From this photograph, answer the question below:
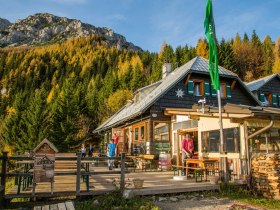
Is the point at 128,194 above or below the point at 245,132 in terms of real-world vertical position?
below

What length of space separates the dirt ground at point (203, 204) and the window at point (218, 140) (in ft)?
→ 10.5

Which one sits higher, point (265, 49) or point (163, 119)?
point (265, 49)

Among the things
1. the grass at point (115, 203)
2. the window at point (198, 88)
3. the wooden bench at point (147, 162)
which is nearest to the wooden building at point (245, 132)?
the grass at point (115, 203)

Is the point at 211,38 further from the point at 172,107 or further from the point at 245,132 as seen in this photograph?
the point at 172,107

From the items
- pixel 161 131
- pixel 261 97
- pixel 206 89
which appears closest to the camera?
pixel 161 131

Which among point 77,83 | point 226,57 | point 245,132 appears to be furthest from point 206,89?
point 77,83

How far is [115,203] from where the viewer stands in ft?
25.4

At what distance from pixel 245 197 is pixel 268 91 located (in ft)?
57.9

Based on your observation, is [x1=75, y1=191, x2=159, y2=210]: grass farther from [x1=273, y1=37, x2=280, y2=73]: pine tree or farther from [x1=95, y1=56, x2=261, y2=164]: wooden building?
[x1=273, y1=37, x2=280, y2=73]: pine tree

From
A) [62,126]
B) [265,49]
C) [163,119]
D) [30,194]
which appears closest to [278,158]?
[30,194]

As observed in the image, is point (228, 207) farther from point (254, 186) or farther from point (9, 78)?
Result: point (9, 78)

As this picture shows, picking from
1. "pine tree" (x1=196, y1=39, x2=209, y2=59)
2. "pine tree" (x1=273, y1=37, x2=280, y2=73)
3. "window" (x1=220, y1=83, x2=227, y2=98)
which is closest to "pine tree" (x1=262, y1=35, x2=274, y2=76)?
"pine tree" (x1=273, y1=37, x2=280, y2=73)

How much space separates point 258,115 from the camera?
10.2 metres

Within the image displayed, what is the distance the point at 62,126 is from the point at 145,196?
91.6 feet
